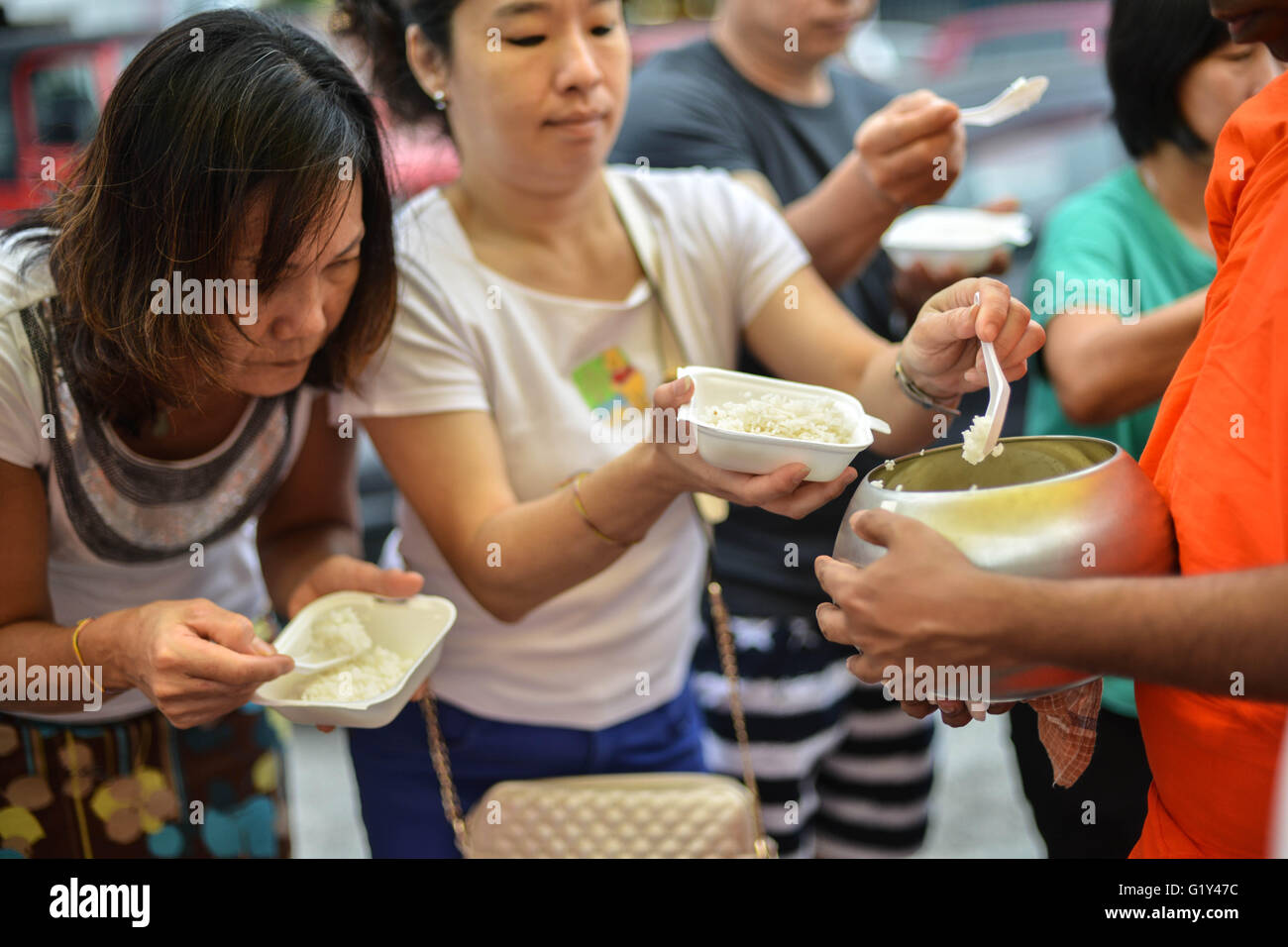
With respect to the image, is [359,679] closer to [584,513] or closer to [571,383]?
[584,513]

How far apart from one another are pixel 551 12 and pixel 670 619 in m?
0.79

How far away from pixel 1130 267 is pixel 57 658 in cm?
142

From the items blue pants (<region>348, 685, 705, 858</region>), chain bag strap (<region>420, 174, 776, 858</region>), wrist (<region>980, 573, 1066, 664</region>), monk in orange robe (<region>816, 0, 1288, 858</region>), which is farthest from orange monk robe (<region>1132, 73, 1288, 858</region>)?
blue pants (<region>348, 685, 705, 858</region>)

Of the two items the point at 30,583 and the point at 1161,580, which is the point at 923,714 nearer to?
the point at 1161,580

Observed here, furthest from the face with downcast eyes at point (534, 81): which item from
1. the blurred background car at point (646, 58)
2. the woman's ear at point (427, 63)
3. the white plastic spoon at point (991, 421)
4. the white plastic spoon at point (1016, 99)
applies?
the blurred background car at point (646, 58)

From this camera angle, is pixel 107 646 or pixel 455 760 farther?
pixel 455 760

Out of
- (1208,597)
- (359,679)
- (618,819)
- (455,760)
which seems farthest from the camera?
(455,760)

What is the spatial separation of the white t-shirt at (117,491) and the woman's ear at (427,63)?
16.1 inches

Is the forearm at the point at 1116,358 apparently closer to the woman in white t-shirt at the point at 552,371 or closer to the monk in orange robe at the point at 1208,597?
the woman in white t-shirt at the point at 552,371

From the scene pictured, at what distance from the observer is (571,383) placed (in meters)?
1.39

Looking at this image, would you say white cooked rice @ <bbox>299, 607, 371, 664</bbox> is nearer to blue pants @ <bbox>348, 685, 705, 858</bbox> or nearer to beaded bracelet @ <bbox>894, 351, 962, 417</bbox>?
blue pants @ <bbox>348, 685, 705, 858</bbox>

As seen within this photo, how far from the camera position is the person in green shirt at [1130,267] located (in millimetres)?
1338

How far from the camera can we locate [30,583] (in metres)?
1.20

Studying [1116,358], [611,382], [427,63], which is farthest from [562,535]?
[1116,358]
